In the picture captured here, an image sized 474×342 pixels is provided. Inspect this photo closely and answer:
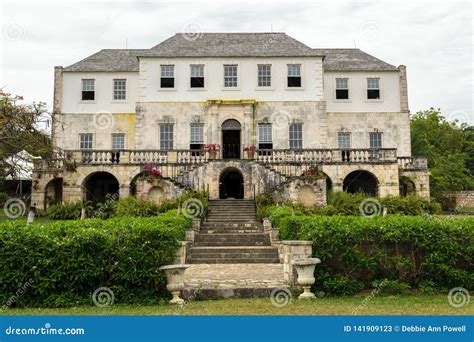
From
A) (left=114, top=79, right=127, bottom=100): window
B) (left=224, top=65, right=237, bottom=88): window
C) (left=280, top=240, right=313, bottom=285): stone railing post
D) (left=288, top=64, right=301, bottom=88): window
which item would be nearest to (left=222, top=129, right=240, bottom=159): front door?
(left=224, top=65, right=237, bottom=88): window

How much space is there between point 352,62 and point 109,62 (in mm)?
17815

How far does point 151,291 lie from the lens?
1197 centimetres

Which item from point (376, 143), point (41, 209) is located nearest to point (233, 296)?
point (41, 209)

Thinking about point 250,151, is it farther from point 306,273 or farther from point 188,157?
point 306,273

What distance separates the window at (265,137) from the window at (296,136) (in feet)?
4.61

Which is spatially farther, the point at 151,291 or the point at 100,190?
the point at 100,190

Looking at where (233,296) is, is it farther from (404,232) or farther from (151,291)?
(404,232)

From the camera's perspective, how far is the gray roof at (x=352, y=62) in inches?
1510

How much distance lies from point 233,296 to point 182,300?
4.07ft

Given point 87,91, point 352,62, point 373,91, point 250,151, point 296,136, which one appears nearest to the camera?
point 250,151

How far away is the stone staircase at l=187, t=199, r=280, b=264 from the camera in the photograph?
1756 centimetres

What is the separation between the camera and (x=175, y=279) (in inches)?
470

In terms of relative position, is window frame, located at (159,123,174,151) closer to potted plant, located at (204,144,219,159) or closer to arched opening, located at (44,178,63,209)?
potted plant, located at (204,144,219,159)

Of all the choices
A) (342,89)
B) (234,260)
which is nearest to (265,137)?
(342,89)
